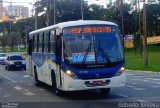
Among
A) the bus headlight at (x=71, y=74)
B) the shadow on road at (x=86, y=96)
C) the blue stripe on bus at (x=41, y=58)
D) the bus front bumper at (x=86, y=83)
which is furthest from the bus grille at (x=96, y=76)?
the blue stripe on bus at (x=41, y=58)

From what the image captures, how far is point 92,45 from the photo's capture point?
53.6 ft

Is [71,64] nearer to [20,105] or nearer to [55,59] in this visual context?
[55,59]

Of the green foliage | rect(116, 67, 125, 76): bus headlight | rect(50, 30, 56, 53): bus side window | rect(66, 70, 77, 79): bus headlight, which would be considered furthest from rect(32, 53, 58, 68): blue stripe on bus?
the green foliage

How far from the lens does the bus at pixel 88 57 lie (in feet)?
52.3

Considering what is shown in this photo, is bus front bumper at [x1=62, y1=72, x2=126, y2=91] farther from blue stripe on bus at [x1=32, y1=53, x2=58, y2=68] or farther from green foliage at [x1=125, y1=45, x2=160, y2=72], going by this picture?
green foliage at [x1=125, y1=45, x2=160, y2=72]

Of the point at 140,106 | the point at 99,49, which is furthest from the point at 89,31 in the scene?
the point at 140,106

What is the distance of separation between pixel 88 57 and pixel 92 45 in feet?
1.61

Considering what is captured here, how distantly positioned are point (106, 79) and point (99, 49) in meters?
1.13

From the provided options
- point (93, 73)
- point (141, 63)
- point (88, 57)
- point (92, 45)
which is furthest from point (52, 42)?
point (141, 63)

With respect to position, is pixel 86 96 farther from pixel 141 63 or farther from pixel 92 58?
pixel 141 63

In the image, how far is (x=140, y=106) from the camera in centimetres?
1327

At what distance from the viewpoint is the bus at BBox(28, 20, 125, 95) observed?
15.9 metres

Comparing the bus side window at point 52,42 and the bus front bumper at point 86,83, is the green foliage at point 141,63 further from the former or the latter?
the bus front bumper at point 86,83

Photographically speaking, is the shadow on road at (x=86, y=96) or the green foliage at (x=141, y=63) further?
the green foliage at (x=141, y=63)
